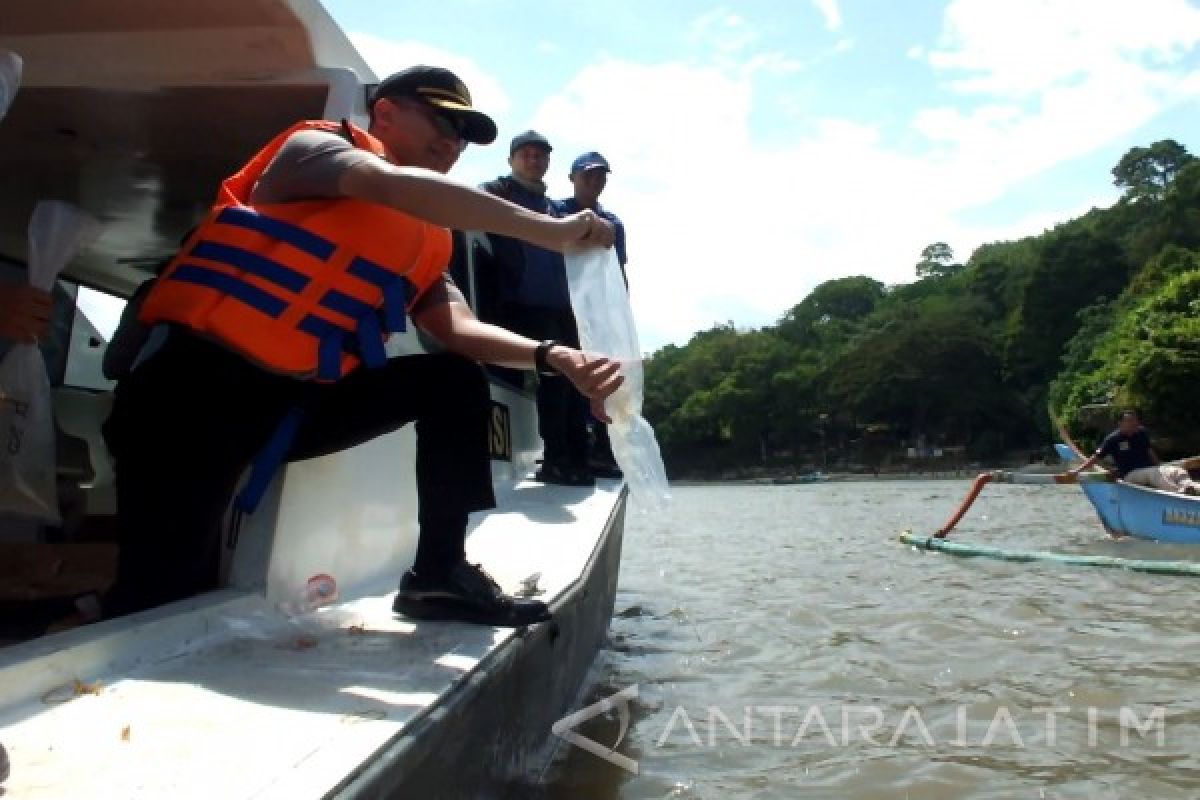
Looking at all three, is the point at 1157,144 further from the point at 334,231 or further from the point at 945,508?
the point at 334,231

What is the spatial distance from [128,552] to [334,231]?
2.84 feet

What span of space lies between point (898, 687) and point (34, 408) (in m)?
3.14

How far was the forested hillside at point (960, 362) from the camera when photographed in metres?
67.6

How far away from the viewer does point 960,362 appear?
76000 millimetres

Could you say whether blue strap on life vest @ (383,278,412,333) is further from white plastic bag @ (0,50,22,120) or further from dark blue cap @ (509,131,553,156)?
dark blue cap @ (509,131,553,156)

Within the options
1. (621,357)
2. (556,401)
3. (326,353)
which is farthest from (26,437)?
(556,401)

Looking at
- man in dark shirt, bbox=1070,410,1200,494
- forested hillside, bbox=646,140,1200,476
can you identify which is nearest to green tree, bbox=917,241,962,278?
forested hillside, bbox=646,140,1200,476

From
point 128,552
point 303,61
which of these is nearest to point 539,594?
point 128,552

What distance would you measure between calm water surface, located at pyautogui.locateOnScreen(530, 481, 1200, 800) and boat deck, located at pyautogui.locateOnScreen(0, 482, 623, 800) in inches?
34.5

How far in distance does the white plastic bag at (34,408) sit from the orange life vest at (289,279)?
2.79 feet

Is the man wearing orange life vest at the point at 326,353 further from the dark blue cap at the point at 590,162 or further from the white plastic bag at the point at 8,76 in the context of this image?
the dark blue cap at the point at 590,162

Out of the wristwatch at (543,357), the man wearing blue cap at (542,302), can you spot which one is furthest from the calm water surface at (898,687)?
the wristwatch at (543,357)

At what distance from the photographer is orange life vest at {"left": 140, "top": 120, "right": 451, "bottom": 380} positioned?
2139 mm

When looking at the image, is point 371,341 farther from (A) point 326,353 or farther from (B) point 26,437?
(B) point 26,437
